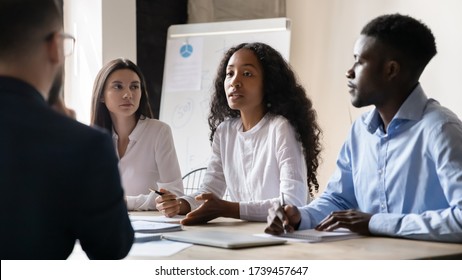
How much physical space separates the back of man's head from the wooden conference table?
56cm

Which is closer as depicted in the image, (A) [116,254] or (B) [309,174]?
(A) [116,254]

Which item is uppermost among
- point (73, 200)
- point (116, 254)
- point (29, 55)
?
point (29, 55)

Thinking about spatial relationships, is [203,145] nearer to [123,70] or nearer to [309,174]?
[123,70]

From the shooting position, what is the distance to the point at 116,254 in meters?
1.09

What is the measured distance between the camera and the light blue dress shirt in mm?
1619

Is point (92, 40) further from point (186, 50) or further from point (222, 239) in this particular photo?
point (222, 239)

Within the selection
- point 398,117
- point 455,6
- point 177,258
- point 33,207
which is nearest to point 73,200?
→ point 33,207

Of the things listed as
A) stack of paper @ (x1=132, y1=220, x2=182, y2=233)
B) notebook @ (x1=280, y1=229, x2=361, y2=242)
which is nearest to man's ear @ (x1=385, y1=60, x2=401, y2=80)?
notebook @ (x1=280, y1=229, x2=361, y2=242)

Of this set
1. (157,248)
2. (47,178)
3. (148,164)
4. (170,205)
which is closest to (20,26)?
(47,178)

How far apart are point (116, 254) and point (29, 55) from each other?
1.11 ft

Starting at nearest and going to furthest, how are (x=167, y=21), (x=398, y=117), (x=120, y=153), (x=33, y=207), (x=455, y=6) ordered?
1. (x=33, y=207)
2. (x=398, y=117)
3. (x=120, y=153)
4. (x=455, y=6)
5. (x=167, y=21)

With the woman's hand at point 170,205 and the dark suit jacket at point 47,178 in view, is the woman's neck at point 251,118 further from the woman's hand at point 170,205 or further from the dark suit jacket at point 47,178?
the dark suit jacket at point 47,178

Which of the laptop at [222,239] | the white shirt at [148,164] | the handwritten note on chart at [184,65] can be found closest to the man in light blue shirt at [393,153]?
the laptop at [222,239]

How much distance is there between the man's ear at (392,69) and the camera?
6.11ft
